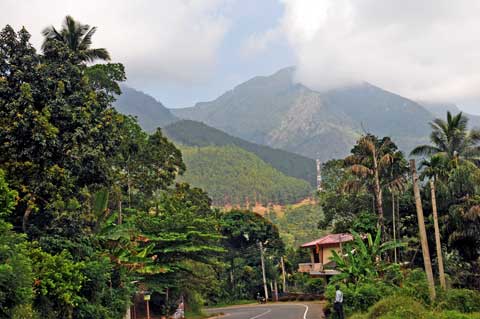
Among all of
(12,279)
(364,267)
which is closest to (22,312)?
(12,279)

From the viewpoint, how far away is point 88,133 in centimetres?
1961

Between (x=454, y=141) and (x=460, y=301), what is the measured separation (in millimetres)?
15312

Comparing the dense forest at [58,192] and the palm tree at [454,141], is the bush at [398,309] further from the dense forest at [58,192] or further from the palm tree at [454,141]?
the palm tree at [454,141]

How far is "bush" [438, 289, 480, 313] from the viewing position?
18.8m

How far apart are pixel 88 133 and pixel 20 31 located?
4.37 meters

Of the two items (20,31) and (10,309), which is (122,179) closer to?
(20,31)

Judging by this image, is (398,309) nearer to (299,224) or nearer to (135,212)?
(135,212)

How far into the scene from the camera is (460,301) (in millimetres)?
19047

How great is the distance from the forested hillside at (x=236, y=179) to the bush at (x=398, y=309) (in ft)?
353

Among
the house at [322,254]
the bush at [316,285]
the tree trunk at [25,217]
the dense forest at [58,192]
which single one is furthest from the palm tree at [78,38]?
the bush at [316,285]

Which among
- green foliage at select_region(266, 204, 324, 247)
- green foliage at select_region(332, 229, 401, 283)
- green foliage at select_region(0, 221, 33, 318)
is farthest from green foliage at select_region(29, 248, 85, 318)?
green foliage at select_region(266, 204, 324, 247)

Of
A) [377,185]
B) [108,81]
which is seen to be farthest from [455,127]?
[108,81]

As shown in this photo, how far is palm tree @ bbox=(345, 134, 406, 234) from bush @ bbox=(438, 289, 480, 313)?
10750 millimetres

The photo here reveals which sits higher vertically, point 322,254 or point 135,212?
point 135,212
